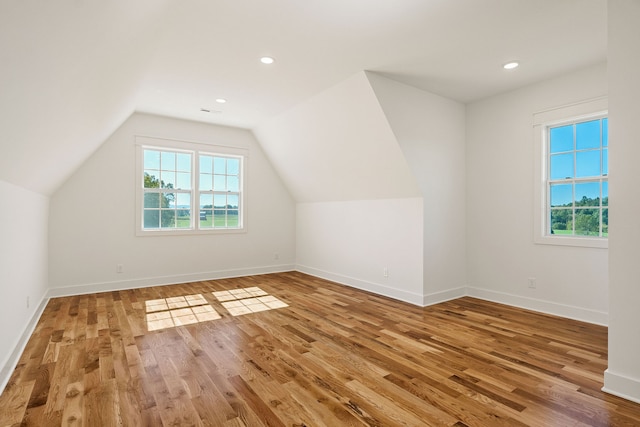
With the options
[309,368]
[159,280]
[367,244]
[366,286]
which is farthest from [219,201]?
[309,368]

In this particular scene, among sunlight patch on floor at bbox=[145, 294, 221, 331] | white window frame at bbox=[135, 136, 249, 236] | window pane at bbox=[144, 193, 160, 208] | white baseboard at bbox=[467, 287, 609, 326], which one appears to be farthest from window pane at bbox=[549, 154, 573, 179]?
window pane at bbox=[144, 193, 160, 208]

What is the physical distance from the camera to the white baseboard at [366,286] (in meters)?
4.34

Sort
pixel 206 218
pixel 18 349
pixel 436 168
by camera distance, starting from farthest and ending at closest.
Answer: pixel 206 218
pixel 436 168
pixel 18 349

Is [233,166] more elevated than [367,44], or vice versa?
[367,44]

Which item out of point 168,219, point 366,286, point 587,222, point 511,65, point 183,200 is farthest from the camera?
point 183,200

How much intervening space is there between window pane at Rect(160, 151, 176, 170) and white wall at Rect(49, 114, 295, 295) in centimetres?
29

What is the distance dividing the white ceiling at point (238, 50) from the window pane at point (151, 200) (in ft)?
4.58

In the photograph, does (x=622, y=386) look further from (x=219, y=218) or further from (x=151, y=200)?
(x=151, y=200)

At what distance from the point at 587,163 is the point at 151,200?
19.4ft

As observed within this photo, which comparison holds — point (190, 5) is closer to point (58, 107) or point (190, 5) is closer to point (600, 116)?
point (58, 107)

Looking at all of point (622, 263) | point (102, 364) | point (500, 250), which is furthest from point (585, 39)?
point (102, 364)

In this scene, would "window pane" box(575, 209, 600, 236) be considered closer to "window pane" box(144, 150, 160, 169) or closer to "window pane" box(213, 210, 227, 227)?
"window pane" box(213, 210, 227, 227)

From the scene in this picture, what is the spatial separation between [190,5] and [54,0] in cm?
148

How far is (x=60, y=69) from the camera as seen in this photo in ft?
5.55
